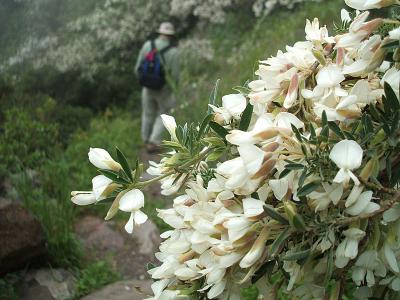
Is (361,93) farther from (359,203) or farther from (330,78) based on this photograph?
(359,203)

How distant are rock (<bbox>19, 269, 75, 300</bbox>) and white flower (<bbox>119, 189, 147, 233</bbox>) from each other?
3.09m

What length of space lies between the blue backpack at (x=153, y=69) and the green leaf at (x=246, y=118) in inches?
235

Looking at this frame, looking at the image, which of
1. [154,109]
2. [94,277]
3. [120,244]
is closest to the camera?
[94,277]

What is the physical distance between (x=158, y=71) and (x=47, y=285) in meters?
3.54

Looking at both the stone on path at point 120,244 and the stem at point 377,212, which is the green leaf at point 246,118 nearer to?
the stem at point 377,212

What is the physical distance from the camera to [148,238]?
5.14m

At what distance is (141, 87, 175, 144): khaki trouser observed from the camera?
745cm

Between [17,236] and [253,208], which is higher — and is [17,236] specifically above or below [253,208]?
below

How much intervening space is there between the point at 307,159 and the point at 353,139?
0.08 meters

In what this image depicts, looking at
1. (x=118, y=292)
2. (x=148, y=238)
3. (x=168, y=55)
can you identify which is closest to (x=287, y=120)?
(x=118, y=292)

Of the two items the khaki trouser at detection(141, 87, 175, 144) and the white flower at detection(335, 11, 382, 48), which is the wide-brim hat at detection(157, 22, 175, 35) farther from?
the white flower at detection(335, 11, 382, 48)

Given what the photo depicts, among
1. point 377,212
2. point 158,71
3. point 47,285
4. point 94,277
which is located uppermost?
point 377,212

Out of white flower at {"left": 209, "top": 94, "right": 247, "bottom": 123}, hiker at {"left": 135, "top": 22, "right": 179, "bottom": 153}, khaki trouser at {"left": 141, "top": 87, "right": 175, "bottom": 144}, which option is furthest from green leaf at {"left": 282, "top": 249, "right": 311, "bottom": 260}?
khaki trouser at {"left": 141, "top": 87, "right": 175, "bottom": 144}

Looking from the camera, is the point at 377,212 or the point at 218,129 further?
the point at 218,129
